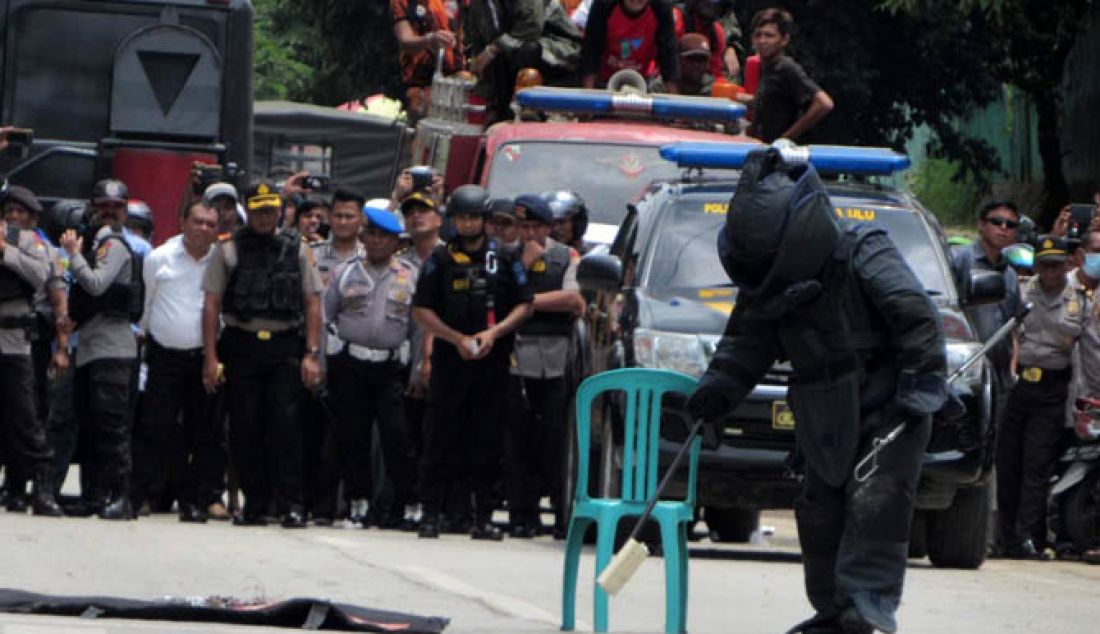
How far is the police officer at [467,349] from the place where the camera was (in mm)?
15344

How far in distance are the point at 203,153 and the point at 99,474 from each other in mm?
4954

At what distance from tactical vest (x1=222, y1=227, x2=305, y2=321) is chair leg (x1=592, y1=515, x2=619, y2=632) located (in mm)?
5611

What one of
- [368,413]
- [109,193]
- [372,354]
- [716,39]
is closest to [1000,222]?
[372,354]

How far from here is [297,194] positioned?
790 inches

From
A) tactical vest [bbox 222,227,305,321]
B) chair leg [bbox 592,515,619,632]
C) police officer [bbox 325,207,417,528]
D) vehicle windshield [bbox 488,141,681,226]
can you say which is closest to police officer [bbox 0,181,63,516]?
tactical vest [bbox 222,227,305,321]

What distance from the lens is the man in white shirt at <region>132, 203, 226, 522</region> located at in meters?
15.8

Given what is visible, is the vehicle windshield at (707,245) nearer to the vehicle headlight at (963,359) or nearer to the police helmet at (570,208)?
the vehicle headlight at (963,359)

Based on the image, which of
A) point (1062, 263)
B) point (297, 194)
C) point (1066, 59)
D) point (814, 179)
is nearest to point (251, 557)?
point (814, 179)

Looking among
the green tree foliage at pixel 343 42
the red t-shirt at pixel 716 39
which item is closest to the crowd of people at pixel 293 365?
the red t-shirt at pixel 716 39

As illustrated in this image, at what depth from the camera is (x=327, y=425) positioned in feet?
53.1

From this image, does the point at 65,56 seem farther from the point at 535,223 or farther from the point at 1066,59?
the point at 1066,59

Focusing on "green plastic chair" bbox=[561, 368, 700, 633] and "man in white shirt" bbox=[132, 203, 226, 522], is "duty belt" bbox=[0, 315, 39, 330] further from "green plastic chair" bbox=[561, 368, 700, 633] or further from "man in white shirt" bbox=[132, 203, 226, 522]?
"green plastic chair" bbox=[561, 368, 700, 633]

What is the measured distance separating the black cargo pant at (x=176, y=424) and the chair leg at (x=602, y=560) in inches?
236

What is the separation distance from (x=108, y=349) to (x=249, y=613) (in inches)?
241
